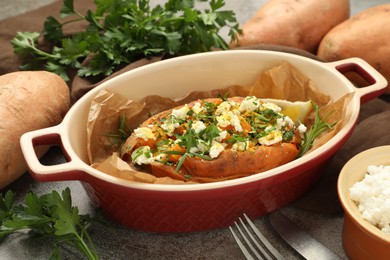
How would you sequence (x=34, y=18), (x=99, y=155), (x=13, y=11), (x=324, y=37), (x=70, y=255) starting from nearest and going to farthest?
(x=70, y=255)
(x=99, y=155)
(x=324, y=37)
(x=34, y=18)
(x=13, y=11)

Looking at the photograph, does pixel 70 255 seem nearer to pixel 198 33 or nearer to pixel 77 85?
pixel 77 85

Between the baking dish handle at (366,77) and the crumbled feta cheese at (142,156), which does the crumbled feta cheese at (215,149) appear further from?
the baking dish handle at (366,77)

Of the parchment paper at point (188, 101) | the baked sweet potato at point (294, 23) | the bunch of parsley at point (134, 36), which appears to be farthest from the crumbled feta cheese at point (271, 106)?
the baked sweet potato at point (294, 23)

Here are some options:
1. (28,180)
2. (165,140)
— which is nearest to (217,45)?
(165,140)

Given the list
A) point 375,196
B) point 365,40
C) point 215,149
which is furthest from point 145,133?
point 365,40

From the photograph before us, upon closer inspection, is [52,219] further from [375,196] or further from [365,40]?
[365,40]

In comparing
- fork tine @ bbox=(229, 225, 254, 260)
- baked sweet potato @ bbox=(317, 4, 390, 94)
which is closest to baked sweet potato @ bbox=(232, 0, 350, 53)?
baked sweet potato @ bbox=(317, 4, 390, 94)
